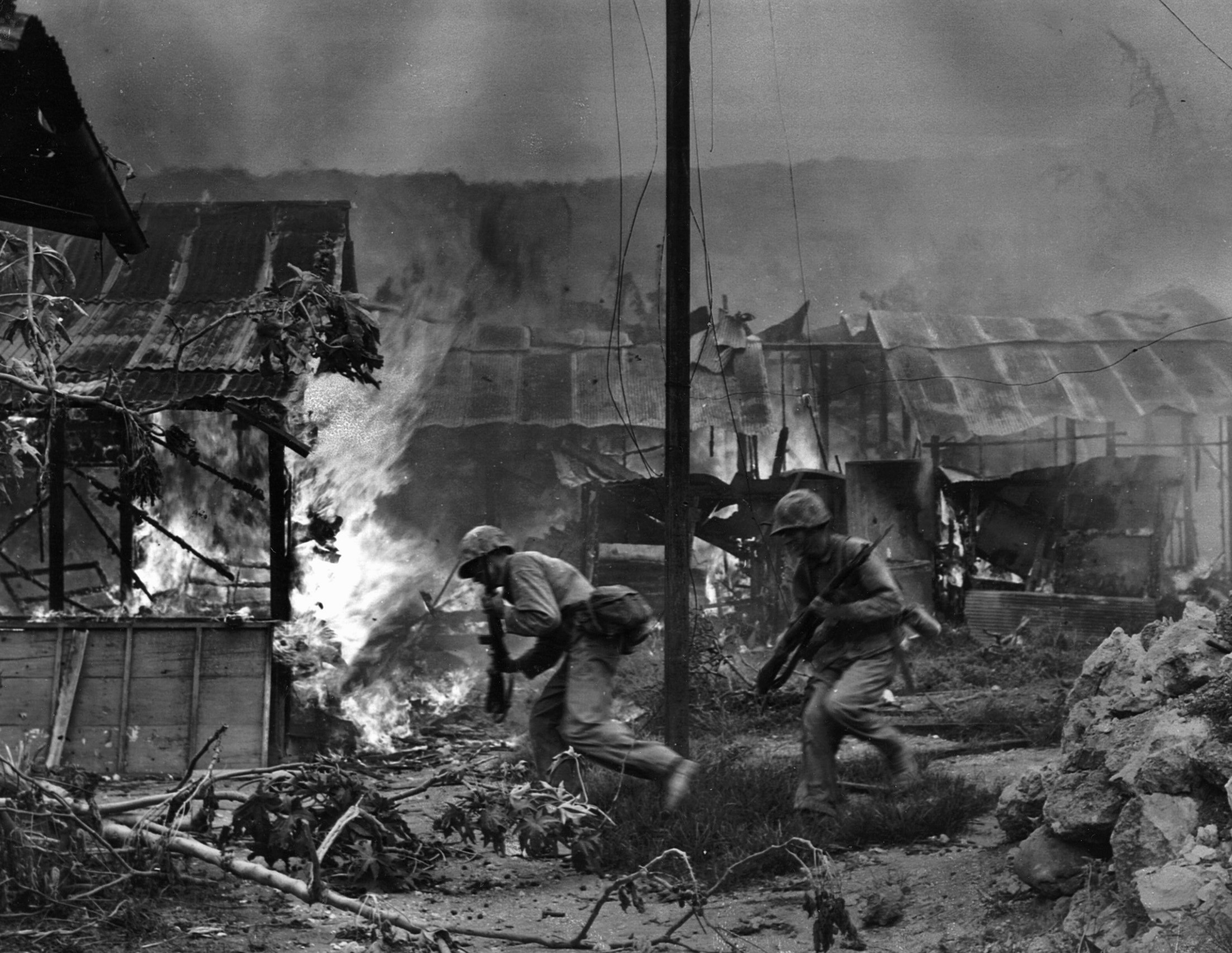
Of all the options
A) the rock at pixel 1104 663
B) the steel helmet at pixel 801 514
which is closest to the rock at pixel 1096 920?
the rock at pixel 1104 663

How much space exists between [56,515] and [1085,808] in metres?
8.10

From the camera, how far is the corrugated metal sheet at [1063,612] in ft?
47.0

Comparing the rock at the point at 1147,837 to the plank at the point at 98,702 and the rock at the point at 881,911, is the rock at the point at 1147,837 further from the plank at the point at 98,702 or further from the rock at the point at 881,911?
the plank at the point at 98,702

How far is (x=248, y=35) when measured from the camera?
15492 millimetres

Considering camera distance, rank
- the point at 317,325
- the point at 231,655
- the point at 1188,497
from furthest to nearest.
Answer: the point at 1188,497
the point at 231,655
the point at 317,325

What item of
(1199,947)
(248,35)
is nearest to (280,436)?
(1199,947)

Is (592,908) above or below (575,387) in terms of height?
below

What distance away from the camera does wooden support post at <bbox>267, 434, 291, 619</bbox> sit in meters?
A: 9.22

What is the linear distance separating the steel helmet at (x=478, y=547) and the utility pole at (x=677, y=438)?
1311 millimetres

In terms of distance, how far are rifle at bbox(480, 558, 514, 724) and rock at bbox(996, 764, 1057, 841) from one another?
8.49 feet

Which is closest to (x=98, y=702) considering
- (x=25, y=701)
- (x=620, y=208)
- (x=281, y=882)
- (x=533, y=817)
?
(x=25, y=701)

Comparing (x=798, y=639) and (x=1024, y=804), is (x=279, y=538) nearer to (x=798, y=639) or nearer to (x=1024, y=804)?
(x=798, y=639)

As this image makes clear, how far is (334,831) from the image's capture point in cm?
458

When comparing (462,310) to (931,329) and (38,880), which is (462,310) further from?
(38,880)
